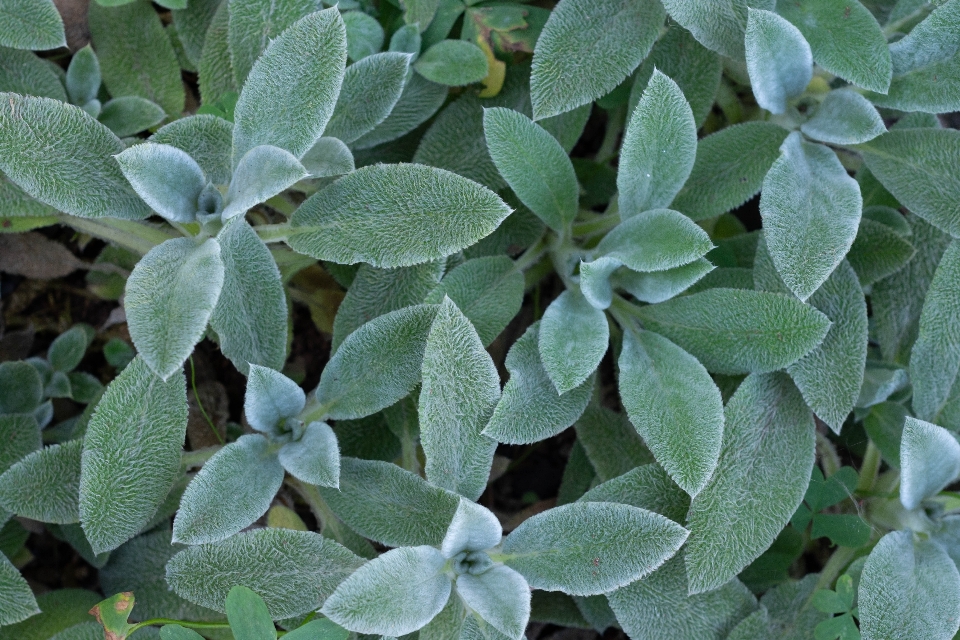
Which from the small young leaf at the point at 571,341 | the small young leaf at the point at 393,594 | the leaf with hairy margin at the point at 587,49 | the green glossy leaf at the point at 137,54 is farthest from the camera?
the green glossy leaf at the point at 137,54

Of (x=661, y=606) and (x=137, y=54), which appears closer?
(x=661, y=606)

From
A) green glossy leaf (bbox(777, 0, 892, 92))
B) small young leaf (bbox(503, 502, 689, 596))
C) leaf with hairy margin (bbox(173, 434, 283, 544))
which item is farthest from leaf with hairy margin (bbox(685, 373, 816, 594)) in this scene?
leaf with hairy margin (bbox(173, 434, 283, 544))

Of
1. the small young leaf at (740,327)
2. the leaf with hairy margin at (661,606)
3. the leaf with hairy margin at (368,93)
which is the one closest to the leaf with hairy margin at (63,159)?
the leaf with hairy margin at (368,93)

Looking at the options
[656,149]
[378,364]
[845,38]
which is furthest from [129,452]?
[845,38]

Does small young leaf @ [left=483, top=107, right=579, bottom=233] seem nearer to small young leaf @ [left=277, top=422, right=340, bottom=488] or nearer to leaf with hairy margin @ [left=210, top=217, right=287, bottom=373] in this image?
leaf with hairy margin @ [left=210, top=217, right=287, bottom=373]

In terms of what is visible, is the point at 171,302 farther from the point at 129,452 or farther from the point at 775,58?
the point at 775,58

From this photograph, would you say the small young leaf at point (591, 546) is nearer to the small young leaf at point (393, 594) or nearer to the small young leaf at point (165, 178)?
the small young leaf at point (393, 594)
